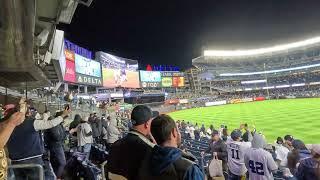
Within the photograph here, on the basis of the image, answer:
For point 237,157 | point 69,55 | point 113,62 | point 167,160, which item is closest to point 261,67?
point 113,62

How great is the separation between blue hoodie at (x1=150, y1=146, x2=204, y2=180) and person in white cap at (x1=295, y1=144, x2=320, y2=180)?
2723mm

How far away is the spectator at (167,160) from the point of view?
2.35 m

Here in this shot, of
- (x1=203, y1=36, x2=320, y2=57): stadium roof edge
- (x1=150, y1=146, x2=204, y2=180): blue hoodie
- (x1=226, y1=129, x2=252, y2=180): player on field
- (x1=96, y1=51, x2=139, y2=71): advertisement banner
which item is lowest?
(x1=226, y1=129, x2=252, y2=180): player on field

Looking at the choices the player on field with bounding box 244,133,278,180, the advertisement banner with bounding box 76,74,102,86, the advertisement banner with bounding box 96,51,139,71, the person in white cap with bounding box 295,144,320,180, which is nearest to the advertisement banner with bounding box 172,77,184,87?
the advertisement banner with bounding box 96,51,139,71

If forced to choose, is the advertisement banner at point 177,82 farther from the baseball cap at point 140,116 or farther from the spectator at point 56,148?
the baseball cap at point 140,116

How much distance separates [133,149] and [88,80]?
4685 cm

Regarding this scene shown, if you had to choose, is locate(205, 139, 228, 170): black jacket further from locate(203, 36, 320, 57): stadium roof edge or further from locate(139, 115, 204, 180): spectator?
locate(203, 36, 320, 57): stadium roof edge

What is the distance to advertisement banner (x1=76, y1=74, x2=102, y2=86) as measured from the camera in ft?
147

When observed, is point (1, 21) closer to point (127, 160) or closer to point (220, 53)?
point (127, 160)

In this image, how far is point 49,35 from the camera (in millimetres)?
6574

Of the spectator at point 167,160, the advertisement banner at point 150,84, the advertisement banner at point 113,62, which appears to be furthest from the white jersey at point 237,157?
the advertisement banner at point 150,84

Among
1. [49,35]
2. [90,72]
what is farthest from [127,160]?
[90,72]

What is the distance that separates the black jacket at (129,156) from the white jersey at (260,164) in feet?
9.64

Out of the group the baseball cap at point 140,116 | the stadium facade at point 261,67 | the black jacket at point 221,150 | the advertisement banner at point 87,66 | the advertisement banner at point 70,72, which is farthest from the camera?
the stadium facade at point 261,67
